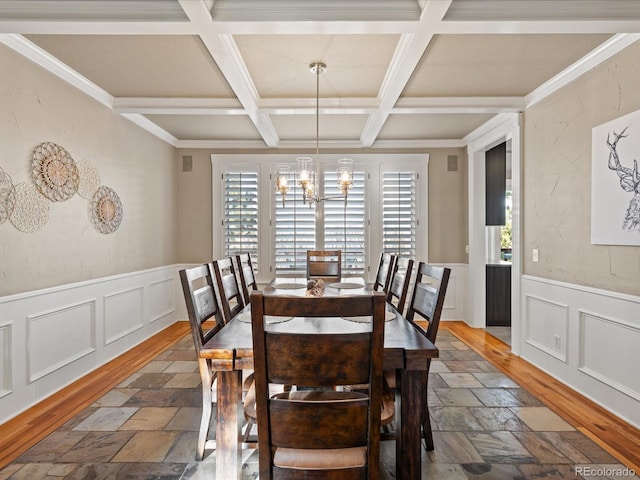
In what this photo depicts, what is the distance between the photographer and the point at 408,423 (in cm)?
166

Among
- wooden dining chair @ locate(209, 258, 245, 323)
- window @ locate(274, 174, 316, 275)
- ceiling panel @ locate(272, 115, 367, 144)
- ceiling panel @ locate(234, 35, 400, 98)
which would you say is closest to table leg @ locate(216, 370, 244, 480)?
wooden dining chair @ locate(209, 258, 245, 323)

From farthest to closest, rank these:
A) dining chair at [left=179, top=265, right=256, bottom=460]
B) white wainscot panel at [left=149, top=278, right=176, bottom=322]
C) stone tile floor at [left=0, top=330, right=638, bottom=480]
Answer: white wainscot panel at [left=149, top=278, right=176, bottom=322] → stone tile floor at [left=0, top=330, right=638, bottom=480] → dining chair at [left=179, top=265, right=256, bottom=460]

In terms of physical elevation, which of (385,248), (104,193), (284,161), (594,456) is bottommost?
(594,456)

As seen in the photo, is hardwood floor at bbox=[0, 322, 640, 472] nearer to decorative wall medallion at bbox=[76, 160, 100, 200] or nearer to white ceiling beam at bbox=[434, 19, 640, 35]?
decorative wall medallion at bbox=[76, 160, 100, 200]

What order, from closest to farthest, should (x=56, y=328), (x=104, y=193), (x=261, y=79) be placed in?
(x=56, y=328) < (x=261, y=79) < (x=104, y=193)

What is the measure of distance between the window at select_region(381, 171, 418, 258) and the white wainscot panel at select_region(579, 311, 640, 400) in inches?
106

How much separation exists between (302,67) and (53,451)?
3.19 meters

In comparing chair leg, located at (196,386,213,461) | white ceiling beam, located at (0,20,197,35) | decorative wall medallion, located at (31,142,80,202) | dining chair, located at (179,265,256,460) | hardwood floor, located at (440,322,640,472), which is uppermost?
white ceiling beam, located at (0,20,197,35)

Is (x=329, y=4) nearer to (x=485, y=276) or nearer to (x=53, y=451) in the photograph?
(x=53, y=451)

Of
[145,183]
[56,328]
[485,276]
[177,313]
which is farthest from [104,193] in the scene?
[485,276]

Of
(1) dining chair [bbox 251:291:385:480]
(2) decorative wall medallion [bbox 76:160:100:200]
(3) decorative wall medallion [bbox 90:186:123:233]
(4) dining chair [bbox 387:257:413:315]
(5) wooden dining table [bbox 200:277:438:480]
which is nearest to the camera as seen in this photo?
(1) dining chair [bbox 251:291:385:480]

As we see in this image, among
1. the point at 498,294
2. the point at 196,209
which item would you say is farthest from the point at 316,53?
the point at 498,294

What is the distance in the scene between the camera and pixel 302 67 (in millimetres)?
3062

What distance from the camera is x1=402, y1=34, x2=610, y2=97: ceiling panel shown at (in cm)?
264
